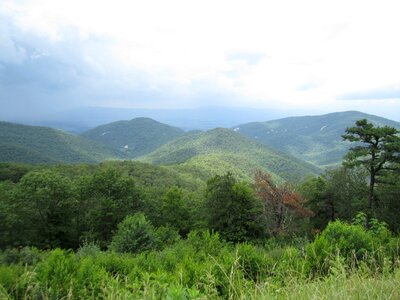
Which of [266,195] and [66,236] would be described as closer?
[266,195]

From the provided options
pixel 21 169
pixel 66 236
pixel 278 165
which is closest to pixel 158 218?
pixel 66 236

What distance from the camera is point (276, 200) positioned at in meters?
30.2

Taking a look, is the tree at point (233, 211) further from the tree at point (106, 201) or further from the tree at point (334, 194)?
the tree at point (106, 201)

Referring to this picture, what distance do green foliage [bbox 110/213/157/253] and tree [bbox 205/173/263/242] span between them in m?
7.65

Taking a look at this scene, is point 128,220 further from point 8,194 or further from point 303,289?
point 303,289

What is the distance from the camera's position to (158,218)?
135 ft

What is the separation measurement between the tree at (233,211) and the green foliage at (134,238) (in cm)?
765

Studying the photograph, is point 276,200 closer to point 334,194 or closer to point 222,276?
Result: point 334,194

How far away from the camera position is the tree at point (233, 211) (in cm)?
2973

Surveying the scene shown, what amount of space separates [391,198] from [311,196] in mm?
7895

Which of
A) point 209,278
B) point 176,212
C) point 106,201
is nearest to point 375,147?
point 176,212

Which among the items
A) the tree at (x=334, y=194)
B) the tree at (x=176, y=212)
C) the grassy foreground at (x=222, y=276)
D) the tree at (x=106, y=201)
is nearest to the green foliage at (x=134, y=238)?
the grassy foreground at (x=222, y=276)

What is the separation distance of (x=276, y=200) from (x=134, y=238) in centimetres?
1393

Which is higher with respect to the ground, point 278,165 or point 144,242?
point 144,242
